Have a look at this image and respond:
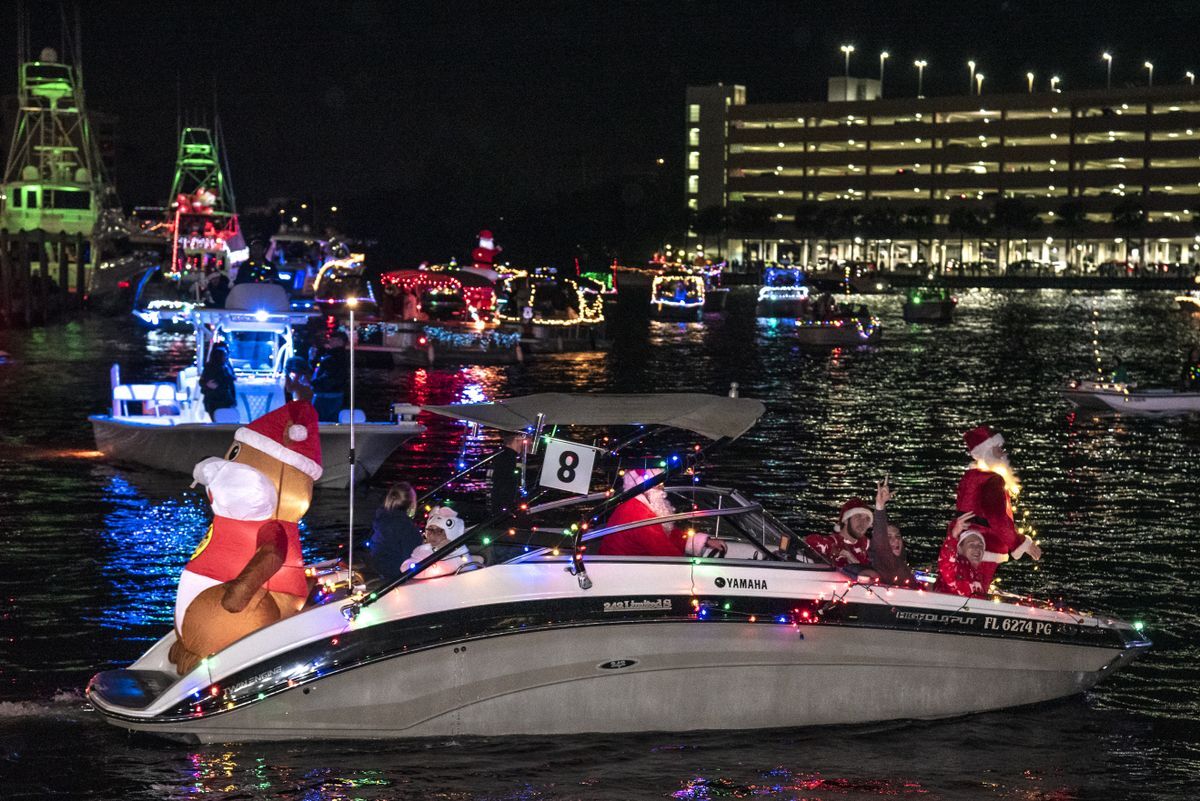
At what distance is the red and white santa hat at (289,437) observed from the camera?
10.7 meters

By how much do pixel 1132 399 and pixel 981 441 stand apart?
84.0ft

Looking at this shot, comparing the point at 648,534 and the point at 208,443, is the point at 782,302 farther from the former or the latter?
the point at 648,534

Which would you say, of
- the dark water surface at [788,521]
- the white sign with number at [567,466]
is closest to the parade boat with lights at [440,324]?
the dark water surface at [788,521]

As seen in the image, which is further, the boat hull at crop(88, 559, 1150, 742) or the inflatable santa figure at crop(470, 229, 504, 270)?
the inflatable santa figure at crop(470, 229, 504, 270)

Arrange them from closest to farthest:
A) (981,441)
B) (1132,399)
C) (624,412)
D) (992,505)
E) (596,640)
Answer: (596,640)
(624,412)
(992,505)
(981,441)
(1132,399)

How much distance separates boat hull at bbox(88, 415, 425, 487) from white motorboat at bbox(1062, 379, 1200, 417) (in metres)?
19.9

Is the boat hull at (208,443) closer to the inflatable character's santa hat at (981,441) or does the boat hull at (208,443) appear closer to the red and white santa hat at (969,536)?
the inflatable character's santa hat at (981,441)

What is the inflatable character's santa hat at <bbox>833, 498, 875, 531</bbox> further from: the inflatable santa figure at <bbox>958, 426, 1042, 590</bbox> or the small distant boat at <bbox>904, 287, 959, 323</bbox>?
the small distant boat at <bbox>904, 287, 959, 323</bbox>

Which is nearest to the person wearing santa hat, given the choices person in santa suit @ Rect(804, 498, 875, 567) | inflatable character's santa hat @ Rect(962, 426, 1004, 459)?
person in santa suit @ Rect(804, 498, 875, 567)

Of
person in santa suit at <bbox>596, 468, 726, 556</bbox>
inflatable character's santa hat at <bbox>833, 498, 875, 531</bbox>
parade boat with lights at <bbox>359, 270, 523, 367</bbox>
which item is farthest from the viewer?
parade boat with lights at <bbox>359, 270, 523, 367</bbox>

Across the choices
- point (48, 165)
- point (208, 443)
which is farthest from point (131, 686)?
point (48, 165)

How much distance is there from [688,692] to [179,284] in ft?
238

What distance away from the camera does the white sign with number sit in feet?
34.4

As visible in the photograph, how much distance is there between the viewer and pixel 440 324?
176 ft
